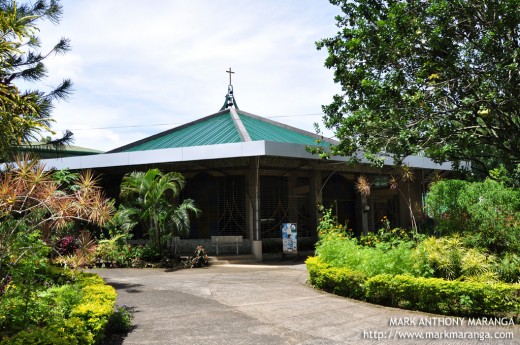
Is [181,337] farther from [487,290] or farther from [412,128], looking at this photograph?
[412,128]

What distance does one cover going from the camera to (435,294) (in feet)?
27.2

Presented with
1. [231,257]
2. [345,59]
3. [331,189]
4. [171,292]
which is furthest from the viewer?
[331,189]

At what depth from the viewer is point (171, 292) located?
10758 millimetres

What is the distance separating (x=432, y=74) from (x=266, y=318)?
7.13m

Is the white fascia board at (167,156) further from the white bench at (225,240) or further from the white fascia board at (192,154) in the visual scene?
the white bench at (225,240)

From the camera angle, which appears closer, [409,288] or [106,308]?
[106,308]

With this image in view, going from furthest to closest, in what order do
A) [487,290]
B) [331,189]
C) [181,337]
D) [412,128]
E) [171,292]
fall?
[331,189] → [412,128] → [171,292] → [487,290] → [181,337]

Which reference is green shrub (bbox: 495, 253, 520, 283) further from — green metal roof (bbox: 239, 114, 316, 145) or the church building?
green metal roof (bbox: 239, 114, 316, 145)

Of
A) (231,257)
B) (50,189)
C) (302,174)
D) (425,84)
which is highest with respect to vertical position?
(425,84)

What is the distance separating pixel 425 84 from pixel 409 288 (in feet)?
17.4

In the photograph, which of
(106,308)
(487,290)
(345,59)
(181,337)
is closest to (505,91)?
(345,59)

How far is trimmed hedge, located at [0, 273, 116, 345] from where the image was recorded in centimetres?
521

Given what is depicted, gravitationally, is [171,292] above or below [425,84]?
below

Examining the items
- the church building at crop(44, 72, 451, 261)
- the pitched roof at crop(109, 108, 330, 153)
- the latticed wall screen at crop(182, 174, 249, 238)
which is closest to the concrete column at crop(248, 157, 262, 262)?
the church building at crop(44, 72, 451, 261)
